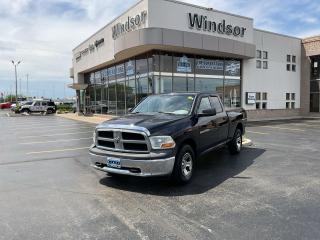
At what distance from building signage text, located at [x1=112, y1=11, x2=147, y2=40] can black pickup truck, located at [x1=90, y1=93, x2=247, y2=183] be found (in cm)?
1288

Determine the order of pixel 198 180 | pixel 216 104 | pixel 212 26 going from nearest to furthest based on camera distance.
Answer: pixel 198 180, pixel 216 104, pixel 212 26

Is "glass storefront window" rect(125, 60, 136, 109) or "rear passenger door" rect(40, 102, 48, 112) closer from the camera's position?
"glass storefront window" rect(125, 60, 136, 109)

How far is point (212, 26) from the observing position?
21.5 meters

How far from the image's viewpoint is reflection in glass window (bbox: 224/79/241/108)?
2430cm

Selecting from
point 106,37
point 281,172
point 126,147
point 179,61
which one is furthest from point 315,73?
point 126,147

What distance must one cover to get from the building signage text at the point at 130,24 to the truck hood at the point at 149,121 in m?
13.7

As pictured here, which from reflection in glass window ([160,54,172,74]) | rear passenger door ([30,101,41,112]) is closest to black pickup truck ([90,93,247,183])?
reflection in glass window ([160,54,172,74])

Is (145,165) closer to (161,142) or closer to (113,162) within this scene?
(161,142)

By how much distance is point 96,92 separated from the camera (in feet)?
110

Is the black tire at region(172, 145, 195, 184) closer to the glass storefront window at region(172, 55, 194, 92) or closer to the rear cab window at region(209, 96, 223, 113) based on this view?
the rear cab window at region(209, 96, 223, 113)

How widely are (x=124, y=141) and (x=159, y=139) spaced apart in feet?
2.27

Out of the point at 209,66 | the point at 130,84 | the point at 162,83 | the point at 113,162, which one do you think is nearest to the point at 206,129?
the point at 113,162

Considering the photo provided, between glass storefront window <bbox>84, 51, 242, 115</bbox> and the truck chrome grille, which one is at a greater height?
glass storefront window <bbox>84, 51, 242, 115</bbox>

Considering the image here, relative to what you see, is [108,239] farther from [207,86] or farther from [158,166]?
[207,86]
